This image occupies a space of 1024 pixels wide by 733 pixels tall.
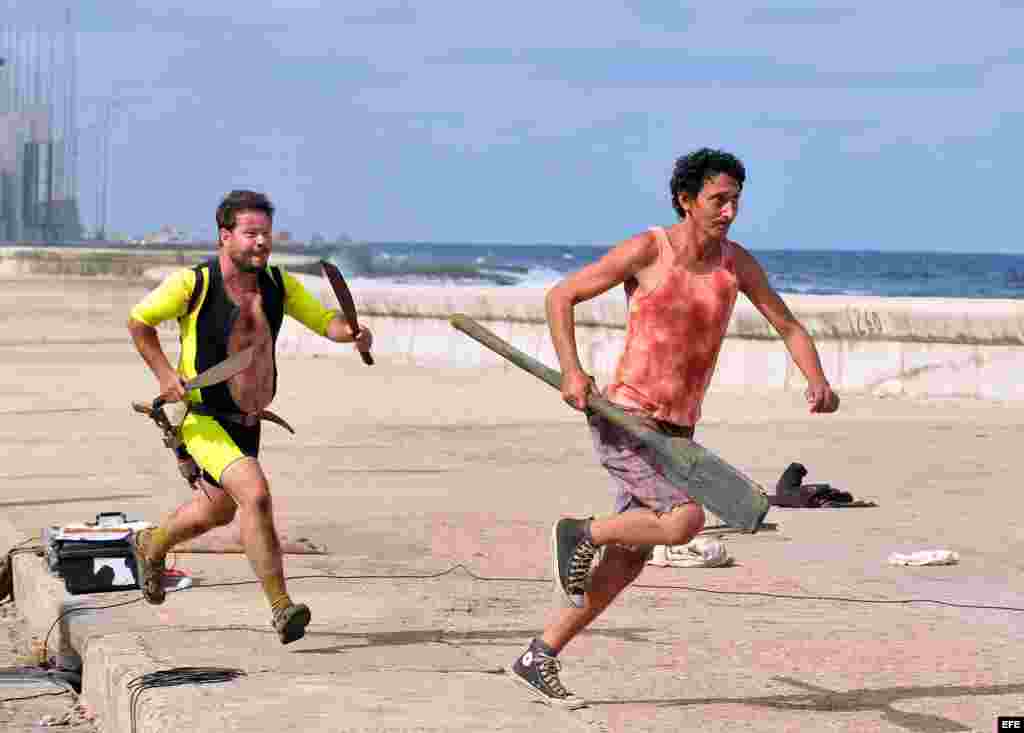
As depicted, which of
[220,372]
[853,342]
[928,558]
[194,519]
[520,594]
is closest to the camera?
[220,372]

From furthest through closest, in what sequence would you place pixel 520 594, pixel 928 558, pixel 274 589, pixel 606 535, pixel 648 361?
1. pixel 928 558
2. pixel 520 594
3. pixel 274 589
4. pixel 648 361
5. pixel 606 535

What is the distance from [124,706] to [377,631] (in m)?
1.27

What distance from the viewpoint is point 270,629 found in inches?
265

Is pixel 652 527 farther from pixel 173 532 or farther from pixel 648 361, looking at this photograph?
pixel 173 532

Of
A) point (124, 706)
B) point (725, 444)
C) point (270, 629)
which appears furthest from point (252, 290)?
point (725, 444)

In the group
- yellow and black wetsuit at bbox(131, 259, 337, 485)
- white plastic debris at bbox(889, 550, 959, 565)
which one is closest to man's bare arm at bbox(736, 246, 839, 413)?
yellow and black wetsuit at bbox(131, 259, 337, 485)

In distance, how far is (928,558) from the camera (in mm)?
8664

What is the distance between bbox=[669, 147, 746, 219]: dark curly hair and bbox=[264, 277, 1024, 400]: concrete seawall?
1053cm

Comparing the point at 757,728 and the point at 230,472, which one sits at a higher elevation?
the point at 230,472

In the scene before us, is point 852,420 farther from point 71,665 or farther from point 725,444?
point 71,665

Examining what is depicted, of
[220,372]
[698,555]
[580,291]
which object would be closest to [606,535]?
[580,291]

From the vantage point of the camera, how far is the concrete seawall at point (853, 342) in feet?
53.8

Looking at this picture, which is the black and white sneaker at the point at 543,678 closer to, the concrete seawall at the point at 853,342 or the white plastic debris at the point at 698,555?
the white plastic debris at the point at 698,555

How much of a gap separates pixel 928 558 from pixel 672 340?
3.18 m
